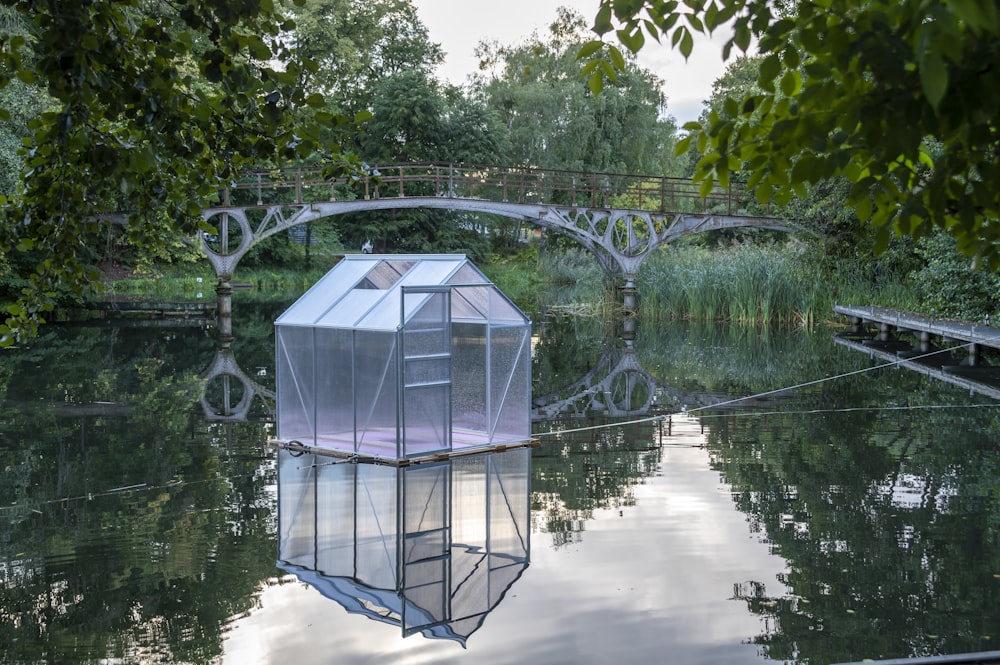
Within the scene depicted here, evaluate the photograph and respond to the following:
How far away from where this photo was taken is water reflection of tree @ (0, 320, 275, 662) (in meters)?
5.82

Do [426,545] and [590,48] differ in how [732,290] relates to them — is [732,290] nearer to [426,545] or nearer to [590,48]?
[426,545]

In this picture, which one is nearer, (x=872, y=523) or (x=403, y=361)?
(x=872, y=523)

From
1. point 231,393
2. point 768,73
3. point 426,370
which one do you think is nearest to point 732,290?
point 231,393

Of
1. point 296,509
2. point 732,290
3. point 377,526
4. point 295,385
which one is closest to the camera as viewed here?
point 377,526

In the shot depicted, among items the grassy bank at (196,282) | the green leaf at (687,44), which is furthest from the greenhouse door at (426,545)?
the grassy bank at (196,282)

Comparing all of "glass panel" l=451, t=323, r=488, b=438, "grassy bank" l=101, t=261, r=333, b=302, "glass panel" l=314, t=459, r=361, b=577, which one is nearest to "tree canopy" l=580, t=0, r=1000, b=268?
"glass panel" l=314, t=459, r=361, b=577

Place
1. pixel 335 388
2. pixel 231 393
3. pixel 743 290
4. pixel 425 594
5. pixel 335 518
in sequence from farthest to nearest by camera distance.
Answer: pixel 743 290, pixel 231 393, pixel 335 388, pixel 335 518, pixel 425 594

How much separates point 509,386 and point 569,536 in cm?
380

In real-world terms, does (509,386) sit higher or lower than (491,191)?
lower

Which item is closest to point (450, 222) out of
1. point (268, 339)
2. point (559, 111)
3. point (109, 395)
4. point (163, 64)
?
point (559, 111)

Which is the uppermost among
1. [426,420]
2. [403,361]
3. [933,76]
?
[933,76]

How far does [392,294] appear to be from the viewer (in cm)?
1118

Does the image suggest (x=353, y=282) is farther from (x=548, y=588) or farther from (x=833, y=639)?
(x=833, y=639)

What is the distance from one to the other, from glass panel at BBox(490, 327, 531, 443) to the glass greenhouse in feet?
0.04
